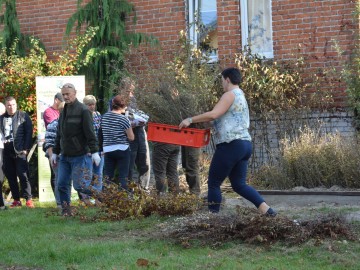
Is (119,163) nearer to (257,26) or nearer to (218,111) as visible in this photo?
(218,111)

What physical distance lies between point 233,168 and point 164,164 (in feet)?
8.58

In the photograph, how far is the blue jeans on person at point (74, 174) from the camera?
1190cm

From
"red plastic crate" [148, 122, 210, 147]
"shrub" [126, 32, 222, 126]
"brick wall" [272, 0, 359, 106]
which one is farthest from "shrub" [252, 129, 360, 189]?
"red plastic crate" [148, 122, 210, 147]

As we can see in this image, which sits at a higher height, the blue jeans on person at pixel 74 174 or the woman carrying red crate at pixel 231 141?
the woman carrying red crate at pixel 231 141

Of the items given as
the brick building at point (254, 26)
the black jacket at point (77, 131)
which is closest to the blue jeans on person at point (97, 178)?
the black jacket at point (77, 131)

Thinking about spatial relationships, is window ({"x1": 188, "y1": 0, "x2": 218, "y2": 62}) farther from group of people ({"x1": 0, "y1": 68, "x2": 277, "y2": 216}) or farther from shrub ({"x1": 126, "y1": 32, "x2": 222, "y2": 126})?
group of people ({"x1": 0, "y1": 68, "x2": 277, "y2": 216})

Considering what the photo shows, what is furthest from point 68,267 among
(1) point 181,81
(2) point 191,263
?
(1) point 181,81

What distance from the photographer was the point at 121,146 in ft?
41.9

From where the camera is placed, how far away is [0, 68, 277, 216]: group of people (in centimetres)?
1020

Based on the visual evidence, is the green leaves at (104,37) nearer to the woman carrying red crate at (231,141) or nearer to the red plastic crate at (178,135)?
the red plastic crate at (178,135)

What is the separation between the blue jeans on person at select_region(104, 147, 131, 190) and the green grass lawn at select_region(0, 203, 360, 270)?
208cm

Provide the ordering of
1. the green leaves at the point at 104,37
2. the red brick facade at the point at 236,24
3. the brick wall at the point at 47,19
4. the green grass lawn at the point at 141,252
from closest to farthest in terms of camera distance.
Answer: the green grass lawn at the point at 141,252, the red brick facade at the point at 236,24, the green leaves at the point at 104,37, the brick wall at the point at 47,19

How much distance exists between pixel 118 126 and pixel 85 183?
123cm

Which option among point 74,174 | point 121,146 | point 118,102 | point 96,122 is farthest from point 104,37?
point 74,174
